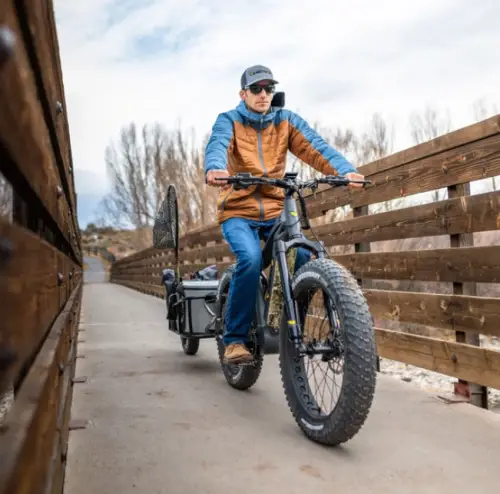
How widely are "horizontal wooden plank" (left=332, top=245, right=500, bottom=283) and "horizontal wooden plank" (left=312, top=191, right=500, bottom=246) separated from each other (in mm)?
123

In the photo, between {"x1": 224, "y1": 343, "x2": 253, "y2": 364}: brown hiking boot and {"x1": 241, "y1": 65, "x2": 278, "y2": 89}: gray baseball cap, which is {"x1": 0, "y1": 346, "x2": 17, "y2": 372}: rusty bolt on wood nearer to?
{"x1": 224, "y1": 343, "x2": 253, "y2": 364}: brown hiking boot

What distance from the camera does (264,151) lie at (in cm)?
343

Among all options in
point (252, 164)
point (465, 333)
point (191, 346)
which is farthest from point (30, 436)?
point (191, 346)

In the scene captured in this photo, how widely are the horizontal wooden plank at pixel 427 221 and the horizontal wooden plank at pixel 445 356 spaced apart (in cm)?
63

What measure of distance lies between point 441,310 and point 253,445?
147 centimetres

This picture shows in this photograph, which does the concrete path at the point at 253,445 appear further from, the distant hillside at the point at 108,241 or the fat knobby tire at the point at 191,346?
the distant hillside at the point at 108,241

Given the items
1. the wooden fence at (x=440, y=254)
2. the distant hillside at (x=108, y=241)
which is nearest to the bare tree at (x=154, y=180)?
the distant hillside at (x=108, y=241)

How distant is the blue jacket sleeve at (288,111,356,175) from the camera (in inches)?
132

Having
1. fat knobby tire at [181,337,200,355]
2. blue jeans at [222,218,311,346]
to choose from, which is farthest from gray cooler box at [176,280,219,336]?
blue jeans at [222,218,311,346]

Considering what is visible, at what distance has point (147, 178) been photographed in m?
32.8

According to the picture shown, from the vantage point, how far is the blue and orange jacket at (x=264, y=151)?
3359 mm

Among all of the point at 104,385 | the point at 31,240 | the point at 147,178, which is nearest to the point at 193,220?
the point at 147,178

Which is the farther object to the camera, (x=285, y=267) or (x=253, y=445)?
(x=285, y=267)

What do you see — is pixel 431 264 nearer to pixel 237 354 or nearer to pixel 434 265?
pixel 434 265
